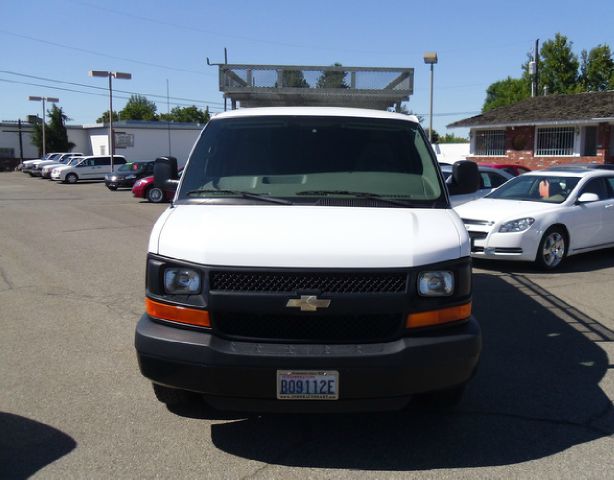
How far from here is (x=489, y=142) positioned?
34906 mm

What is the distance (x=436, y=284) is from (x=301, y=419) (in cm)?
142

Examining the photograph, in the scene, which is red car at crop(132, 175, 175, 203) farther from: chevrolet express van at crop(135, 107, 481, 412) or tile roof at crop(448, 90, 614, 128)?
chevrolet express van at crop(135, 107, 481, 412)

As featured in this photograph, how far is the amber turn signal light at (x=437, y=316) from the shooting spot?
363 centimetres

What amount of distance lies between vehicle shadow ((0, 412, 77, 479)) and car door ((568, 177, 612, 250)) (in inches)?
333

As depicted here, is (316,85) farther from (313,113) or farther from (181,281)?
(181,281)

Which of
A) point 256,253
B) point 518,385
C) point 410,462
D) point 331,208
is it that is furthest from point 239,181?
point 518,385

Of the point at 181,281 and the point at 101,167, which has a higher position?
the point at 181,281

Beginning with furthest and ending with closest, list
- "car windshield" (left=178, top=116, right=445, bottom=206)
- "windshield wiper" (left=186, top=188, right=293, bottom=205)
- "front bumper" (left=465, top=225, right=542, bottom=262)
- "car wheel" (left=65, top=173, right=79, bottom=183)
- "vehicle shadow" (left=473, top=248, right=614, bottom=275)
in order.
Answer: "car wheel" (left=65, top=173, right=79, bottom=183) < "vehicle shadow" (left=473, top=248, right=614, bottom=275) < "front bumper" (left=465, top=225, right=542, bottom=262) < "car windshield" (left=178, top=116, right=445, bottom=206) < "windshield wiper" (left=186, top=188, right=293, bottom=205)

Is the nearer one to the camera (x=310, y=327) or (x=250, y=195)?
(x=310, y=327)

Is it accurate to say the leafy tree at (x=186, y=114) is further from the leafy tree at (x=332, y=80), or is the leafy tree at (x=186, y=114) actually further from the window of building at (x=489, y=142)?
the leafy tree at (x=332, y=80)

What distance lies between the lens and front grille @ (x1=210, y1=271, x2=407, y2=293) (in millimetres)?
3572

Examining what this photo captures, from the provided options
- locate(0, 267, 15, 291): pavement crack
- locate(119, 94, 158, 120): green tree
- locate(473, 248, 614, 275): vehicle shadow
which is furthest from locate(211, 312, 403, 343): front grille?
locate(119, 94, 158, 120): green tree

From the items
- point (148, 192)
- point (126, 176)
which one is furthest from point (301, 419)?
point (126, 176)

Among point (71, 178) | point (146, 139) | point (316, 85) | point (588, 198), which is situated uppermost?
point (316, 85)
